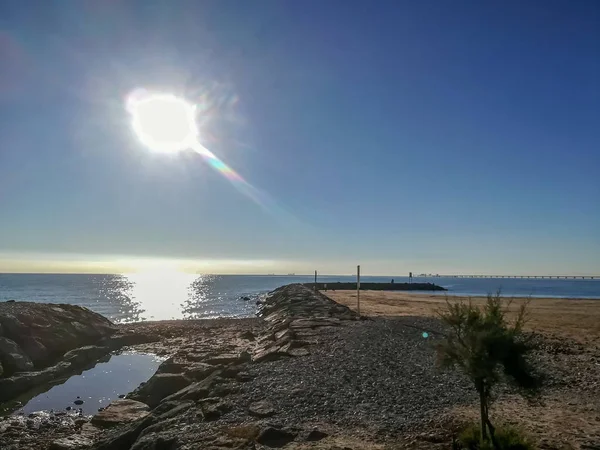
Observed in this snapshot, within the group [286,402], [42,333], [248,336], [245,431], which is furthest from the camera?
[248,336]

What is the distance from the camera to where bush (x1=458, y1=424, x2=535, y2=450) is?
24.0 ft

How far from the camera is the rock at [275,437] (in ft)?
27.7

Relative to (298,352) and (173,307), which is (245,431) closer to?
(298,352)

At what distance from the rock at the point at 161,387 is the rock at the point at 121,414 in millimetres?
446

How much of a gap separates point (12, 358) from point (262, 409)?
1697 cm

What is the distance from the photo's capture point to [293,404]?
412 inches

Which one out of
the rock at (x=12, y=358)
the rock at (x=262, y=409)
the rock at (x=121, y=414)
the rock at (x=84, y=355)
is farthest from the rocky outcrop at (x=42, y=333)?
the rock at (x=262, y=409)

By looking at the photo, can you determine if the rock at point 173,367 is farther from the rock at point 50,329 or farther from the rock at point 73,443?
the rock at point 50,329

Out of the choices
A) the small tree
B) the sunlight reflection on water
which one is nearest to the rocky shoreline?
the small tree

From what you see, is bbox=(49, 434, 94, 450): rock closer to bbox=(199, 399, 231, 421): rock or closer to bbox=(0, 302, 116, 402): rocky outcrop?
bbox=(199, 399, 231, 421): rock

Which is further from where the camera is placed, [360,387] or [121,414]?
[121,414]

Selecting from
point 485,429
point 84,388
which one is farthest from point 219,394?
point 84,388

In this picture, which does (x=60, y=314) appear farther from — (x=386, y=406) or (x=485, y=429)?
(x=485, y=429)

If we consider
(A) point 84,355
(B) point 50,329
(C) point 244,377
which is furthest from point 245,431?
(B) point 50,329
